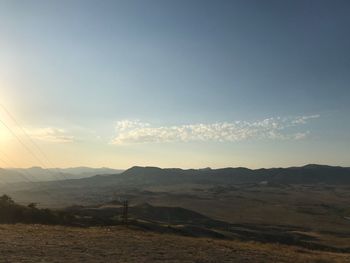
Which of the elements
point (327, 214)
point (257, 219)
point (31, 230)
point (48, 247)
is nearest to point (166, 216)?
point (257, 219)

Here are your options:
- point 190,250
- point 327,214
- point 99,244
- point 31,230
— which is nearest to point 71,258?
point 99,244

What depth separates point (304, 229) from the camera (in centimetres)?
10431

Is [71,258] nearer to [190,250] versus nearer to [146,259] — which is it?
[146,259]

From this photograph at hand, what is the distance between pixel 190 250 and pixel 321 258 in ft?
26.9

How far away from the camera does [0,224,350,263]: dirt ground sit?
21797mm

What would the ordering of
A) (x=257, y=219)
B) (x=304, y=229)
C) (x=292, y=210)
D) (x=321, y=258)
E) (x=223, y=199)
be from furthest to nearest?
(x=223, y=199) < (x=292, y=210) < (x=257, y=219) < (x=304, y=229) < (x=321, y=258)

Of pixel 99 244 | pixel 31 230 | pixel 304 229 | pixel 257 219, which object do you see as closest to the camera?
pixel 99 244

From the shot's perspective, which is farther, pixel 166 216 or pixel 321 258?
pixel 166 216

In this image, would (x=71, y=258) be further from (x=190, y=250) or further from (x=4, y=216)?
(x=4, y=216)

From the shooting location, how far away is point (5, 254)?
20.8 metres

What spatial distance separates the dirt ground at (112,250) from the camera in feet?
71.5

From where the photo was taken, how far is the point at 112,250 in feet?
80.9

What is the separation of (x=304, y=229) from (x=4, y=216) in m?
78.9

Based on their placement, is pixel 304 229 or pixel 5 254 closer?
pixel 5 254
